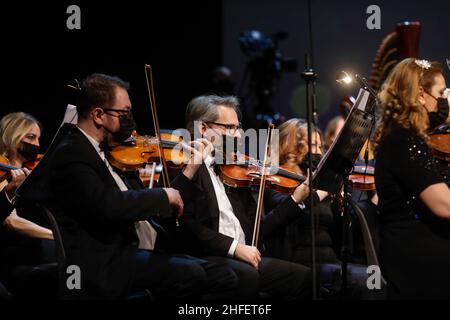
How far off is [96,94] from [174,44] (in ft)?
11.2

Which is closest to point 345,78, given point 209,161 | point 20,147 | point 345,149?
point 345,149

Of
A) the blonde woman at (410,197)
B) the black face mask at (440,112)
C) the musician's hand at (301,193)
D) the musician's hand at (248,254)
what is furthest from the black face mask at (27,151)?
the black face mask at (440,112)

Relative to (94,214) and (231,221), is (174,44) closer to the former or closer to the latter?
(231,221)

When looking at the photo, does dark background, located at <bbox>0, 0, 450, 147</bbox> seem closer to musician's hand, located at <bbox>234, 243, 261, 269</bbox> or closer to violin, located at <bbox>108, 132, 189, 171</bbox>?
violin, located at <bbox>108, 132, 189, 171</bbox>

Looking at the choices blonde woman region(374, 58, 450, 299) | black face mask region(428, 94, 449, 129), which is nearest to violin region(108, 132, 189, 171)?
blonde woman region(374, 58, 450, 299)

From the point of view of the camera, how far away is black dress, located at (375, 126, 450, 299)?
2.21 meters

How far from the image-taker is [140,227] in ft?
8.91

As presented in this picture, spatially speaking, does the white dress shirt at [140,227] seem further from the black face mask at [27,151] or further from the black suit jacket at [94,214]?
the black face mask at [27,151]

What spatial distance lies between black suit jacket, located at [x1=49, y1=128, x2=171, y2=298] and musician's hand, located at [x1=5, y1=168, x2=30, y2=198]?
0.51 metres

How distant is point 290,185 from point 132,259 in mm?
1078

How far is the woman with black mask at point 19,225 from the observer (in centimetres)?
286

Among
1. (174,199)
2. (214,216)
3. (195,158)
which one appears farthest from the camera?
(214,216)
